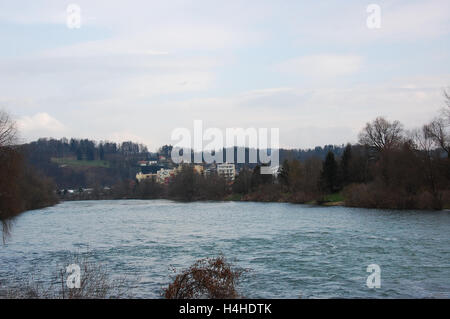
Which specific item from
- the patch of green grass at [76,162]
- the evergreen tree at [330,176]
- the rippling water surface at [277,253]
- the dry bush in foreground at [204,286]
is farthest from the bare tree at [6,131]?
the patch of green grass at [76,162]

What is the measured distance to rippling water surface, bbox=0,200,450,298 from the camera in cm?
1745

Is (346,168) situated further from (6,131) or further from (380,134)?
(6,131)

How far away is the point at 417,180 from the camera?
5456 cm

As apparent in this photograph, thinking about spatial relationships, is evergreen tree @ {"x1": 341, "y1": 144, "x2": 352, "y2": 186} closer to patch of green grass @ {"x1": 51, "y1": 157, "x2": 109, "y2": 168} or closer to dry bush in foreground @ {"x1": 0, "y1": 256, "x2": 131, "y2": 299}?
dry bush in foreground @ {"x1": 0, "y1": 256, "x2": 131, "y2": 299}

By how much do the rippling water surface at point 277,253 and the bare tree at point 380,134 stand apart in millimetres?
37689

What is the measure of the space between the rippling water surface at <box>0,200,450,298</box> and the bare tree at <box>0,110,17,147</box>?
21.4ft

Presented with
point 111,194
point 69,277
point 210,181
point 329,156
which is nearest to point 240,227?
point 69,277

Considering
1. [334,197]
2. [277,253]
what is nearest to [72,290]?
[277,253]

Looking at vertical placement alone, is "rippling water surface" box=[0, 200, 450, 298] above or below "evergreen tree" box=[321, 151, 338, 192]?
below

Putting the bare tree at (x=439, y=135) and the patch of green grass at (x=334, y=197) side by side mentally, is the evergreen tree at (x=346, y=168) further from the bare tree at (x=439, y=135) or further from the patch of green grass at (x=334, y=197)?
the bare tree at (x=439, y=135)

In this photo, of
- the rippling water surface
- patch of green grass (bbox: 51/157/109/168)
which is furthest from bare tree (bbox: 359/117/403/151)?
patch of green grass (bbox: 51/157/109/168)

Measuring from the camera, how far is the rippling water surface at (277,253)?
17.5 meters
